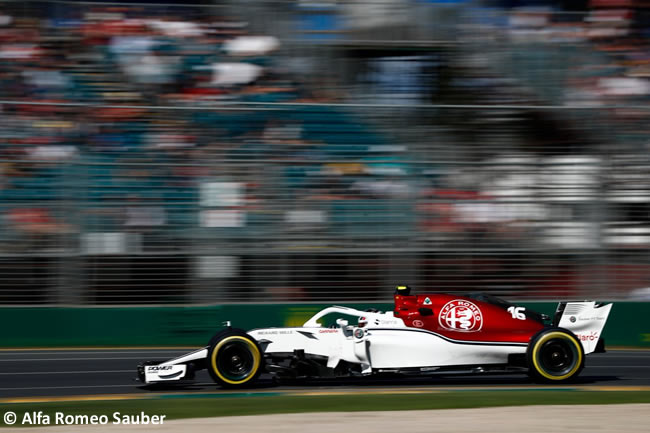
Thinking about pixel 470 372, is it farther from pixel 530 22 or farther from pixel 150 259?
pixel 530 22

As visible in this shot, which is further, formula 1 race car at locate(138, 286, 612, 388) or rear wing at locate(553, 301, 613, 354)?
rear wing at locate(553, 301, 613, 354)

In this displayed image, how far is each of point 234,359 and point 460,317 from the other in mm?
2235

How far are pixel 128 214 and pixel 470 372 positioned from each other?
255 inches

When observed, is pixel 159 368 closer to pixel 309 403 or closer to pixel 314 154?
pixel 309 403

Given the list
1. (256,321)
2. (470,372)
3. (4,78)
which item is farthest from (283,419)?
(4,78)

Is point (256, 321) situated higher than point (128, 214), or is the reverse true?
point (128, 214)

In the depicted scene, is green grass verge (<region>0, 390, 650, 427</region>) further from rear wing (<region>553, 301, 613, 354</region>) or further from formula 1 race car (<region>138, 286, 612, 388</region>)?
rear wing (<region>553, 301, 613, 354</region>)

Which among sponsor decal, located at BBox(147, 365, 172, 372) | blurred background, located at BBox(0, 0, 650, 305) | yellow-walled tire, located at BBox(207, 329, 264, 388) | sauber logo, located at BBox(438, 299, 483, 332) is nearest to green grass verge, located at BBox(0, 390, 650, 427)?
yellow-walled tire, located at BBox(207, 329, 264, 388)

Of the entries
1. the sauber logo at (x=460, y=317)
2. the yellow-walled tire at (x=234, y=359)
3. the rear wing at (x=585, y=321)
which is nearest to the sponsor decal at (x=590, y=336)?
the rear wing at (x=585, y=321)

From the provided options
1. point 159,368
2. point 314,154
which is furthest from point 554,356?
point 314,154

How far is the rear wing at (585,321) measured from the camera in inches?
368

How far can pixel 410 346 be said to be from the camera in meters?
8.80

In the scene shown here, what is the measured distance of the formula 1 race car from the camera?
8.74 m

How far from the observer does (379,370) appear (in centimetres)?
881
